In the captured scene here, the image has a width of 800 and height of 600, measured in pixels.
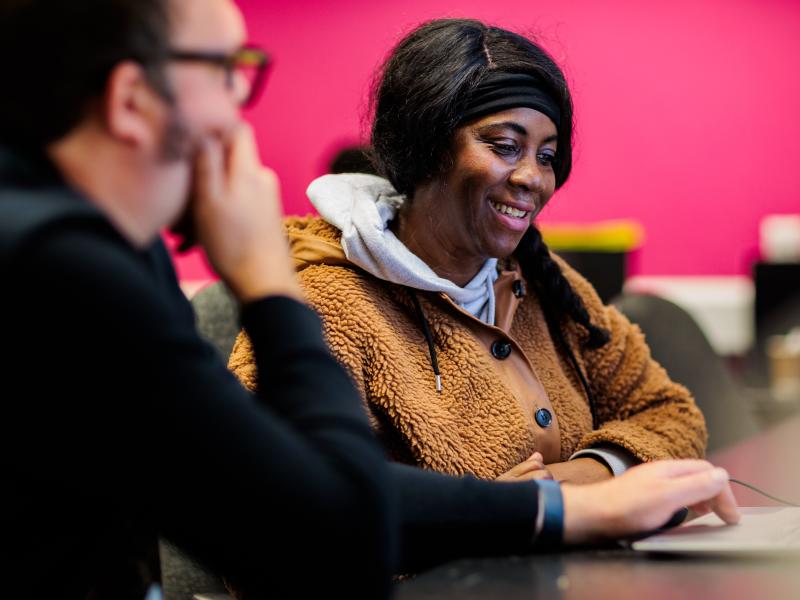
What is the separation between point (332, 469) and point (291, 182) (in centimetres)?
404

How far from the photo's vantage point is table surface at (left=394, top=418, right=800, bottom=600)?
90 cm

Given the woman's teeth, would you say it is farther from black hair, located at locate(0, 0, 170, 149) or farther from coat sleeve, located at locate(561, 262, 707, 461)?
black hair, located at locate(0, 0, 170, 149)

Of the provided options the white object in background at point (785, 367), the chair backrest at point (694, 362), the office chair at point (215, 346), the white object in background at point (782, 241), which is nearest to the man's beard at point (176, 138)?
the office chair at point (215, 346)

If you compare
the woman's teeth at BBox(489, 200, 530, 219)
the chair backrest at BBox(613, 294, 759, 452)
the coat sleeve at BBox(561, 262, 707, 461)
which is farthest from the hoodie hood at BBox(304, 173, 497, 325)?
the chair backrest at BBox(613, 294, 759, 452)

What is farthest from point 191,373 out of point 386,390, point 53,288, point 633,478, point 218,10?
point 386,390

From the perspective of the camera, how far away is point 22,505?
74 centimetres

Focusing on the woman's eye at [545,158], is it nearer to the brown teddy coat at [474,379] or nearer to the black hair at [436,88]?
the black hair at [436,88]

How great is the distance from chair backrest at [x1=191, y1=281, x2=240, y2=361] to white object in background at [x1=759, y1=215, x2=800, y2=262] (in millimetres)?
3049

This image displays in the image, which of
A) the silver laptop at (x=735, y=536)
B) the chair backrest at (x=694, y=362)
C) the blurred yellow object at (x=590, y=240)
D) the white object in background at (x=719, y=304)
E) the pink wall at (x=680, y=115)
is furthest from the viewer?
the pink wall at (x=680, y=115)

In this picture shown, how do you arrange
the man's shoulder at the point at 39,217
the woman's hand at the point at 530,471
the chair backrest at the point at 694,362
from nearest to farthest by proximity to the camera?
1. the man's shoulder at the point at 39,217
2. the woman's hand at the point at 530,471
3. the chair backrest at the point at 694,362

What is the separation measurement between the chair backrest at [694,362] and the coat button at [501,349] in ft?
1.73

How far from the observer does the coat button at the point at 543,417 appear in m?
1.50

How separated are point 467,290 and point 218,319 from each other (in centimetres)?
Result: 47

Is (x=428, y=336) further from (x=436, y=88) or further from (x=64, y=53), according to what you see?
(x=64, y=53)
